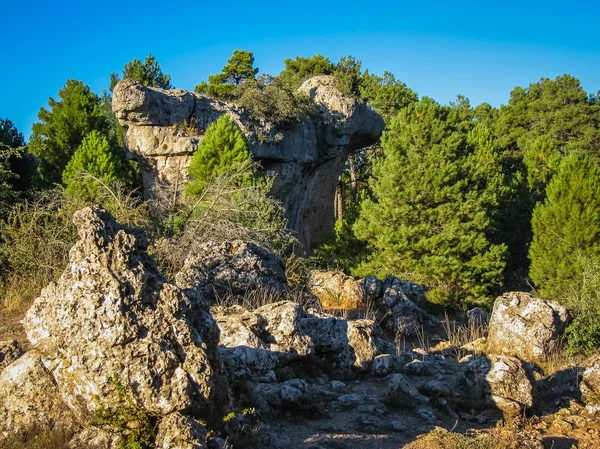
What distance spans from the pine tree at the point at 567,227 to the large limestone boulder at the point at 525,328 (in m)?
9.93

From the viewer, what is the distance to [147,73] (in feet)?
108

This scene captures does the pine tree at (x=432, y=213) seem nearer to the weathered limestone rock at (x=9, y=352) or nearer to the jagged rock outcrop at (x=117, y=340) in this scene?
the weathered limestone rock at (x=9, y=352)

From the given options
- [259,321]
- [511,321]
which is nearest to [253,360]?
[259,321]

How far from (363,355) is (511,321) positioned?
2505 millimetres

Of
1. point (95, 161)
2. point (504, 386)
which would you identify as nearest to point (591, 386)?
point (504, 386)

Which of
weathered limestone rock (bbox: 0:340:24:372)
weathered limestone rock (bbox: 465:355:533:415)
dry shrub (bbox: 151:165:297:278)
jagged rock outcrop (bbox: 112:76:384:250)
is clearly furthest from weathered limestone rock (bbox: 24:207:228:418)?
jagged rock outcrop (bbox: 112:76:384:250)

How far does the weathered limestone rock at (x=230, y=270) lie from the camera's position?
26.1 ft

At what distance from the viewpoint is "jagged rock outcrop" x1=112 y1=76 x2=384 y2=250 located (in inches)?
860

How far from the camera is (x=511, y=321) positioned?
7.60 metres

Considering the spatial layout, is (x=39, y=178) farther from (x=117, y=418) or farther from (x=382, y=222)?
(x=117, y=418)

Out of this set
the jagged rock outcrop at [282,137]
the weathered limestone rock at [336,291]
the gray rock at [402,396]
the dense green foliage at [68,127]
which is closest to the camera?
the gray rock at [402,396]

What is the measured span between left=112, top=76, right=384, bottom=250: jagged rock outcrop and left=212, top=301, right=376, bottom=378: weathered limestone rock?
11.7 m

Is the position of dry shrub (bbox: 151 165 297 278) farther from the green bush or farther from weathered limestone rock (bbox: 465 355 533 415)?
the green bush

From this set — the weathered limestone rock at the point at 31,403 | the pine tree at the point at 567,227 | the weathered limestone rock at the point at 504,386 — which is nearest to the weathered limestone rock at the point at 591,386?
the weathered limestone rock at the point at 504,386
